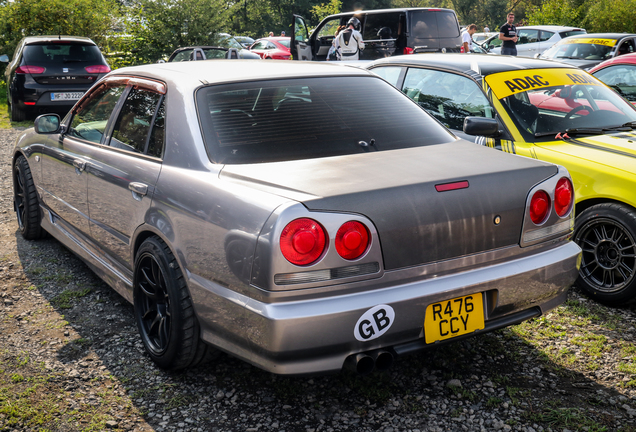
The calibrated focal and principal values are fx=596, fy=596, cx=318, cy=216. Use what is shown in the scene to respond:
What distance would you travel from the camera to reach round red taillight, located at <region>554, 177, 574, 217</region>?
9.35 feet

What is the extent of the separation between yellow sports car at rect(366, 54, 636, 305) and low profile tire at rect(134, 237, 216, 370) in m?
2.38

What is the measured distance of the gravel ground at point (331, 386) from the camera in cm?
268

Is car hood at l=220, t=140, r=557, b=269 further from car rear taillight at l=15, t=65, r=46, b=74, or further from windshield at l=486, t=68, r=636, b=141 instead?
car rear taillight at l=15, t=65, r=46, b=74

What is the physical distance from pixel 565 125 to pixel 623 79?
2.40 meters

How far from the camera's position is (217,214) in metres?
2.52


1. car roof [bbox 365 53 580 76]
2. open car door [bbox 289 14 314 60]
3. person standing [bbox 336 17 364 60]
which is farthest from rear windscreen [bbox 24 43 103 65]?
car roof [bbox 365 53 580 76]

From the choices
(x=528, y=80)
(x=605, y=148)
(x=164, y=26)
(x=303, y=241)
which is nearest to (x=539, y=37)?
(x=164, y=26)

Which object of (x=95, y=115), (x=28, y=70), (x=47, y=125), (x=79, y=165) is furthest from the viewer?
(x=28, y=70)

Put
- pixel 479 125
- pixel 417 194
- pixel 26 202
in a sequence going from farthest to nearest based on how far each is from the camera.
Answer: pixel 26 202
pixel 479 125
pixel 417 194

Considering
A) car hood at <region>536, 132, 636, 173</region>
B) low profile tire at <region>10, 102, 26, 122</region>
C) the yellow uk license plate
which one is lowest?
low profile tire at <region>10, 102, 26, 122</region>

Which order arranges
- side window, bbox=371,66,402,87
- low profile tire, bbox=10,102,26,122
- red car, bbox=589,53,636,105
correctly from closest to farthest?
1. side window, bbox=371,66,402,87
2. red car, bbox=589,53,636,105
3. low profile tire, bbox=10,102,26,122

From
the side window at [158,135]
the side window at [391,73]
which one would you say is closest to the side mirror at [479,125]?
the side window at [391,73]

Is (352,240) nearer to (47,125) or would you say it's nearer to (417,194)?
(417,194)

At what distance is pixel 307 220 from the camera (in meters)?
2.28
